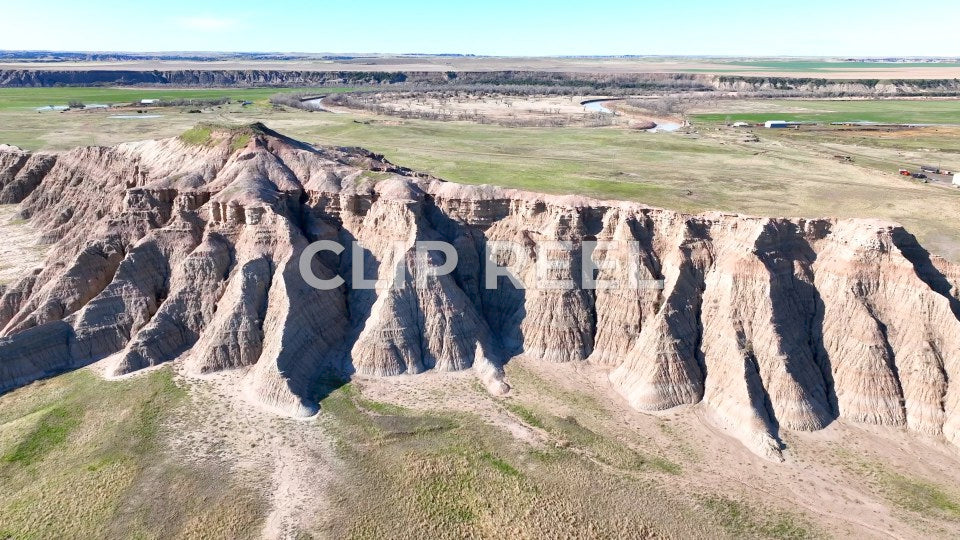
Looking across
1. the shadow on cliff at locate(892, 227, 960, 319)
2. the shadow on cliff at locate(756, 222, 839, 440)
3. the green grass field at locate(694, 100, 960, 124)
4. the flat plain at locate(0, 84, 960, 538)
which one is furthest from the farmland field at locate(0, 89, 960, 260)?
the flat plain at locate(0, 84, 960, 538)

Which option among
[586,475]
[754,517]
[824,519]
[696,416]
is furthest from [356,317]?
[824,519]

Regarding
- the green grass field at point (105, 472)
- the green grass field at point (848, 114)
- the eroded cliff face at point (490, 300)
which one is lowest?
the green grass field at point (105, 472)

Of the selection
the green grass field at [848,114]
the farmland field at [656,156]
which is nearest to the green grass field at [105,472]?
the farmland field at [656,156]

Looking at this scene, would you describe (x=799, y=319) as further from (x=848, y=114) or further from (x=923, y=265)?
(x=848, y=114)

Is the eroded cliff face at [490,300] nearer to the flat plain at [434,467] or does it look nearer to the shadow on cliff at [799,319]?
the shadow on cliff at [799,319]

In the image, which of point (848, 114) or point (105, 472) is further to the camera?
point (848, 114)

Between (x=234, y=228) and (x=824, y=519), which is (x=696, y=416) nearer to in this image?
(x=824, y=519)

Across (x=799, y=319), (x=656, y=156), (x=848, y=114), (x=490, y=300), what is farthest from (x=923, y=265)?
(x=848, y=114)

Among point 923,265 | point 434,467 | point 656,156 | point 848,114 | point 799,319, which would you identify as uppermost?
point 848,114

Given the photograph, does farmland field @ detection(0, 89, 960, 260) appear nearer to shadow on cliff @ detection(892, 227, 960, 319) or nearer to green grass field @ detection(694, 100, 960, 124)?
green grass field @ detection(694, 100, 960, 124)
